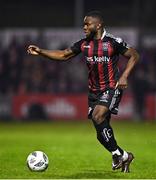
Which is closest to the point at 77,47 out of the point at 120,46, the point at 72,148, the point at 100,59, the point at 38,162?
the point at 100,59

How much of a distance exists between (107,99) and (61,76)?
Answer: 64.7 ft

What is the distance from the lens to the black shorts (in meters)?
12.2

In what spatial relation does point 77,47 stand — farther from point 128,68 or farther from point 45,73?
point 45,73

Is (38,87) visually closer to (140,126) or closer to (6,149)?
(140,126)

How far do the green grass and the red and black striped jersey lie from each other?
1456mm

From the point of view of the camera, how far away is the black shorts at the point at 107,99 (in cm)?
1219

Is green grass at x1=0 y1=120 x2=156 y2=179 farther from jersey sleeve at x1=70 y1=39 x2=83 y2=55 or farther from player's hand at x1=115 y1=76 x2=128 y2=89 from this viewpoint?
jersey sleeve at x1=70 y1=39 x2=83 y2=55

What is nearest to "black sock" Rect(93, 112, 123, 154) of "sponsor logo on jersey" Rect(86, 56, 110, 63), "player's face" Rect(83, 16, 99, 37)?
"sponsor logo on jersey" Rect(86, 56, 110, 63)

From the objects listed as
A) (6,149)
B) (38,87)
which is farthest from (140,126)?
(6,149)

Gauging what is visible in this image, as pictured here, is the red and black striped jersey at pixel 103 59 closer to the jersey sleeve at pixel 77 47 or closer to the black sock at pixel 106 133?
the jersey sleeve at pixel 77 47

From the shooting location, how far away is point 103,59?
482 inches

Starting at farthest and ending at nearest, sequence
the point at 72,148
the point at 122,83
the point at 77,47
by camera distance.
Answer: the point at 72,148
the point at 77,47
the point at 122,83

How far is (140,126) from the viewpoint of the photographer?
26688 millimetres

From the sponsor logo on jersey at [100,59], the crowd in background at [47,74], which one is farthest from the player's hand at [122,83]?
the crowd in background at [47,74]
